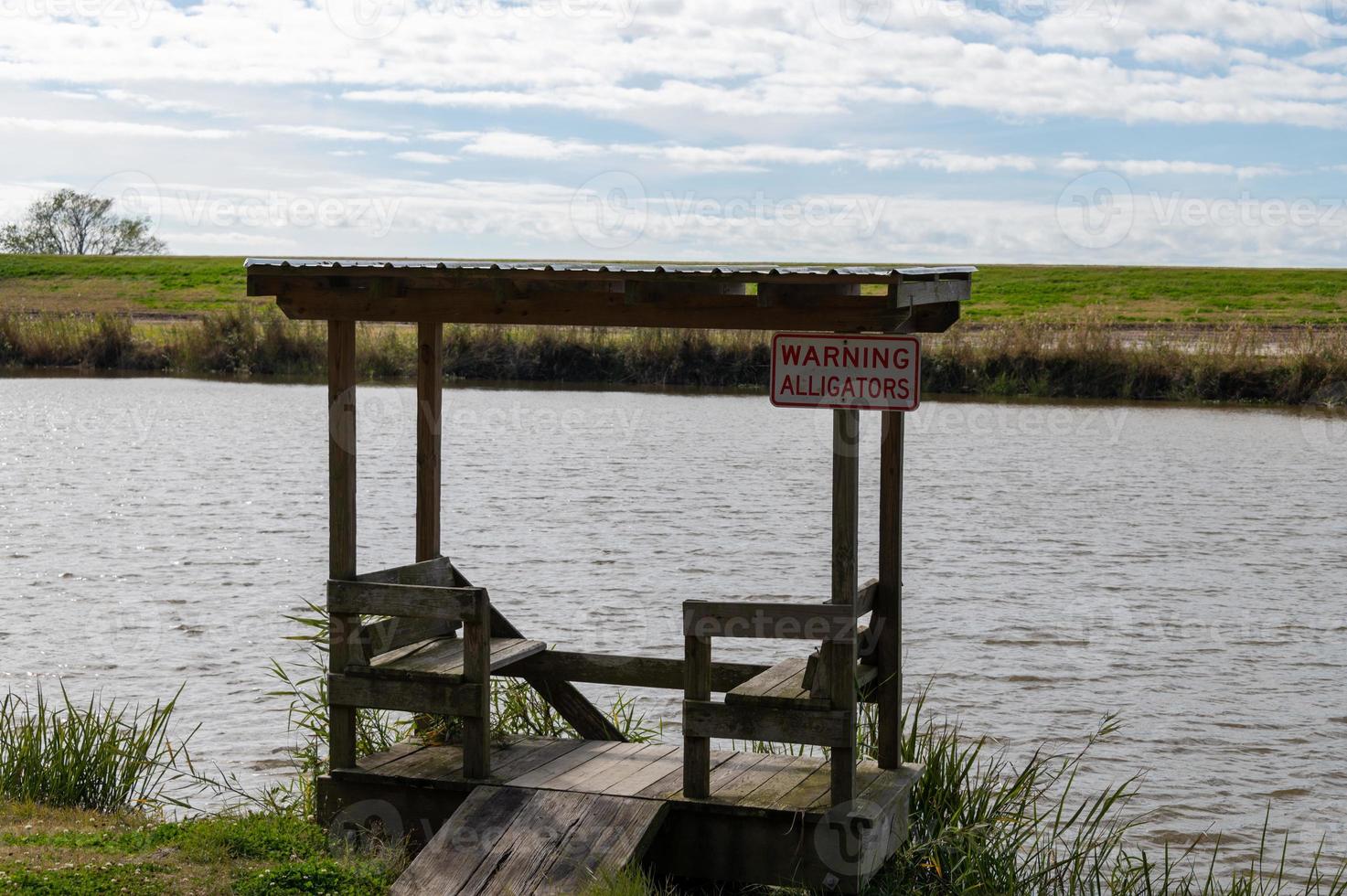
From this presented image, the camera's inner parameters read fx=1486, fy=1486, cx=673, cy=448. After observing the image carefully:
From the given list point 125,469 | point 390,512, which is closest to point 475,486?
point 390,512

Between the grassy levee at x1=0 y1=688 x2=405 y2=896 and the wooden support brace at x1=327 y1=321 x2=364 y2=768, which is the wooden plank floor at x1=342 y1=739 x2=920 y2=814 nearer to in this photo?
the wooden support brace at x1=327 y1=321 x2=364 y2=768

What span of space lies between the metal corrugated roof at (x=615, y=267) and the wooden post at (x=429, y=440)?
1.00m

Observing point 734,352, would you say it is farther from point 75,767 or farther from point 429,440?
point 75,767

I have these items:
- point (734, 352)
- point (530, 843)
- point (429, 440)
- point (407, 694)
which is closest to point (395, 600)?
point (407, 694)

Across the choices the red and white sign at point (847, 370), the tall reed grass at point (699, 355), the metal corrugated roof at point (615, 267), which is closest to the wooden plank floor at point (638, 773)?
the red and white sign at point (847, 370)

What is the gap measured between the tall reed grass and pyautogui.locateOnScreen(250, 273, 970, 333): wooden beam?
2968cm

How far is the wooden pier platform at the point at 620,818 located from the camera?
6.29 m

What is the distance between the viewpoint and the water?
11.5 meters

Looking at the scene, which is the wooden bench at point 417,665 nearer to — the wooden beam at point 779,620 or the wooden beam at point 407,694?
the wooden beam at point 407,694

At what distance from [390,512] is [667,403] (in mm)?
14437

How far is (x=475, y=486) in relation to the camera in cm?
2403

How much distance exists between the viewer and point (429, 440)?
319 inches

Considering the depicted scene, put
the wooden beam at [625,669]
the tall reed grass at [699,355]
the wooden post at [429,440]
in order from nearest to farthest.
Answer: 1. the wooden beam at [625,669]
2. the wooden post at [429,440]
3. the tall reed grass at [699,355]

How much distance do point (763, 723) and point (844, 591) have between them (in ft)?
2.35
